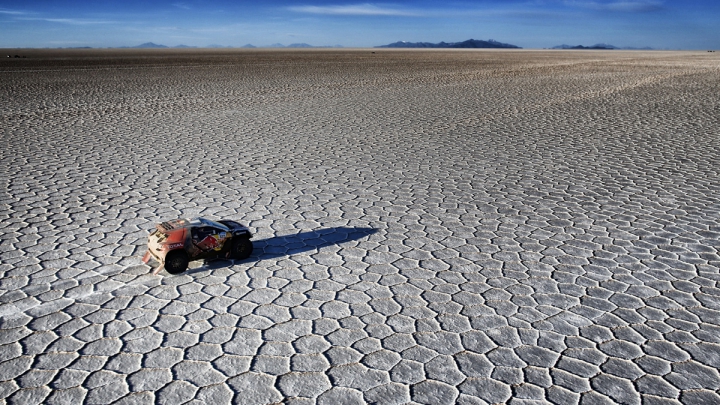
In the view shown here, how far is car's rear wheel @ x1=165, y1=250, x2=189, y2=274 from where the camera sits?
4129 mm

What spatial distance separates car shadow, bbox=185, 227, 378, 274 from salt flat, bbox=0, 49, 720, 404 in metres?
0.02

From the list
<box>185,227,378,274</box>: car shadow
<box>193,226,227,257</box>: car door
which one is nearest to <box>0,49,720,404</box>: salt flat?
<box>185,227,378,274</box>: car shadow

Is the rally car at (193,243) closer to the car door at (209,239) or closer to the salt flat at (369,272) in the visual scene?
the car door at (209,239)

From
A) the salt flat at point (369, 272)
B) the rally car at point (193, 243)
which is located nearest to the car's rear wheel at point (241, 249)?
the rally car at point (193, 243)

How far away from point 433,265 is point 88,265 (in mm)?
2540

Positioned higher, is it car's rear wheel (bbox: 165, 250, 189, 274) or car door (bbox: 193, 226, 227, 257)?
car door (bbox: 193, 226, 227, 257)

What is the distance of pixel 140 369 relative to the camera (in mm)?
3057

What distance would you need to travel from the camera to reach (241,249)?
14.6ft

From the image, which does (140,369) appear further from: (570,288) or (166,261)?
(570,288)

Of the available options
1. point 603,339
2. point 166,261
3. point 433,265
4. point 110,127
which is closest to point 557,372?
point 603,339

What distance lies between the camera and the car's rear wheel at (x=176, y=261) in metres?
4.13

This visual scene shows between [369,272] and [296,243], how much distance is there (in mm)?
846

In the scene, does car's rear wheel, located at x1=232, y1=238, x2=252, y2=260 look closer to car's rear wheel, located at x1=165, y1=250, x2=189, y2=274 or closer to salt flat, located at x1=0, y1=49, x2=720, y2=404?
salt flat, located at x1=0, y1=49, x2=720, y2=404

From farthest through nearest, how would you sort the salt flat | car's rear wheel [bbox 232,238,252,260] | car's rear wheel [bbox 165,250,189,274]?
1. car's rear wheel [bbox 232,238,252,260]
2. car's rear wheel [bbox 165,250,189,274]
3. the salt flat
